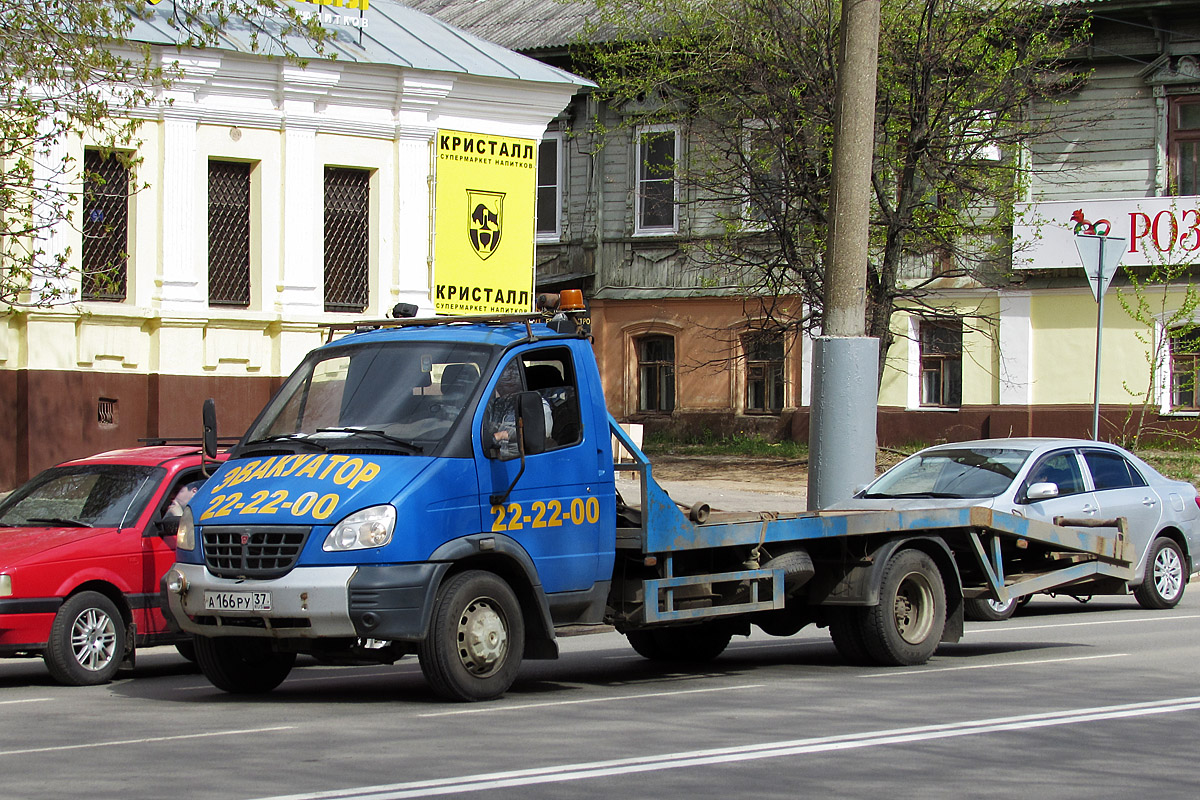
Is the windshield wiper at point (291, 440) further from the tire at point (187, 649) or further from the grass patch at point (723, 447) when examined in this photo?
the grass patch at point (723, 447)

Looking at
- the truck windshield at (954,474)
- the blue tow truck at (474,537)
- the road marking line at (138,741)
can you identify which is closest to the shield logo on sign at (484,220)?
the truck windshield at (954,474)

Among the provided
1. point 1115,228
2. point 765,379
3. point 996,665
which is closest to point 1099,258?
point 996,665

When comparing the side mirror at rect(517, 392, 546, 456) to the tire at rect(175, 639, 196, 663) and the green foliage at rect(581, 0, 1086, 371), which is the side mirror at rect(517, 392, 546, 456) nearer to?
the tire at rect(175, 639, 196, 663)

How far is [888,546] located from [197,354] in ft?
45.2

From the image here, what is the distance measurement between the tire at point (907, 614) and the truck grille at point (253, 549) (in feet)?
13.5

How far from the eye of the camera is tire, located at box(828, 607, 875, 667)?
431 inches

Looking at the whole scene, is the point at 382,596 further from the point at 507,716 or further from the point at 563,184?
the point at 563,184

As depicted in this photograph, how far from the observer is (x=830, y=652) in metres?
12.2

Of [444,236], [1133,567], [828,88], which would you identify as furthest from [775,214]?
[1133,567]

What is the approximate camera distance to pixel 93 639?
10891mm

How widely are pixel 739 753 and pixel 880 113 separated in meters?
18.9

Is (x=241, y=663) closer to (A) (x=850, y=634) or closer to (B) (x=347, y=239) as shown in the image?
(A) (x=850, y=634)

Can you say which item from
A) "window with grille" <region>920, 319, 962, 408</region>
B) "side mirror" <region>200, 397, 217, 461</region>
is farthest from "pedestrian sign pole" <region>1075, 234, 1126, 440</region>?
"window with grille" <region>920, 319, 962, 408</region>

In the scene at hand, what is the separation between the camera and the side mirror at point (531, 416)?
9.19 metres
